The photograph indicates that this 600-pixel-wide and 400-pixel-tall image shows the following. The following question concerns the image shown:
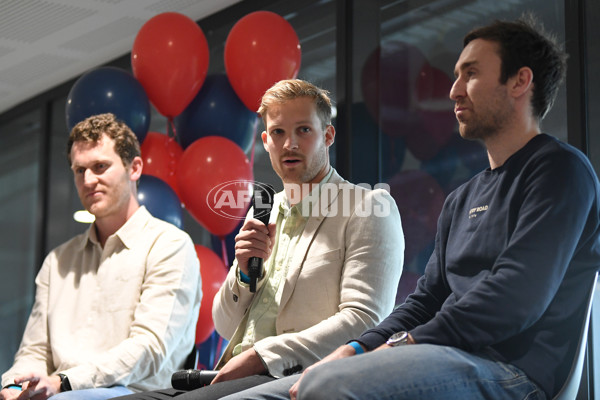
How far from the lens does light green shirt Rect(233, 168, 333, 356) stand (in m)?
2.04

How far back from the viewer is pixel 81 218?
3752 mm

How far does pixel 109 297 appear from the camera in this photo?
2.53 m

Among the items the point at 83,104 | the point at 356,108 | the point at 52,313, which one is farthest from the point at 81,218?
the point at 356,108

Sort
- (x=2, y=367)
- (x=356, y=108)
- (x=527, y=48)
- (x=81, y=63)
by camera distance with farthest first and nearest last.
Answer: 1. (x=2, y=367)
2. (x=81, y=63)
3. (x=356, y=108)
4. (x=527, y=48)

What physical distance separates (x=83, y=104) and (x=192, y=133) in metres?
0.48

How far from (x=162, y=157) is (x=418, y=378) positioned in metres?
A: 2.25

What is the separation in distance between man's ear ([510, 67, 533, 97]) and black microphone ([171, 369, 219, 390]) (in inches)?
41.4

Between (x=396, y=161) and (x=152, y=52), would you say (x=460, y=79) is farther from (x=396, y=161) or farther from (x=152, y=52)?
(x=152, y=52)

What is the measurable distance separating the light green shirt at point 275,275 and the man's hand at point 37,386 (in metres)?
0.59

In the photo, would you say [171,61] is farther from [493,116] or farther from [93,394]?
[493,116]

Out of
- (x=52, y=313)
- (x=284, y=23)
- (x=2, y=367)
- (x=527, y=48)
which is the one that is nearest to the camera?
(x=527, y=48)

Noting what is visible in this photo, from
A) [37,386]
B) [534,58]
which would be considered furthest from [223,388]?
[534,58]

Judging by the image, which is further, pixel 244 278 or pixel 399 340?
pixel 244 278

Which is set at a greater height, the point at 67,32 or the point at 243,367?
the point at 67,32
